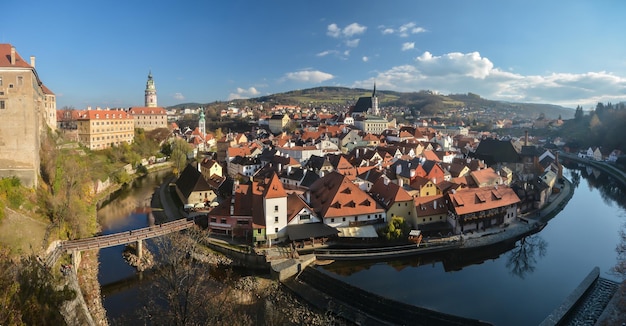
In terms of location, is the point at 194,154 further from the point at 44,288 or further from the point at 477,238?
the point at 44,288

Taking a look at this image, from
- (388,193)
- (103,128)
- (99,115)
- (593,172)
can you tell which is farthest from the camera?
(593,172)

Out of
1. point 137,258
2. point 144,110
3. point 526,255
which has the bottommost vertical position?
point 526,255

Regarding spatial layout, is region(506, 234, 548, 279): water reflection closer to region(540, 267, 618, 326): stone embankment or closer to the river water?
the river water

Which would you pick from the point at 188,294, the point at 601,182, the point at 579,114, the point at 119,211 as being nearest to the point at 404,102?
the point at 579,114

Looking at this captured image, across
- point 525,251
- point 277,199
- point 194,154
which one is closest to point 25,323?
point 277,199

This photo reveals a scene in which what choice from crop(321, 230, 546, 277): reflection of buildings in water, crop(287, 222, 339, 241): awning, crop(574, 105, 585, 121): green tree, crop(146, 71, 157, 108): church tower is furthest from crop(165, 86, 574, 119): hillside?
crop(287, 222, 339, 241): awning

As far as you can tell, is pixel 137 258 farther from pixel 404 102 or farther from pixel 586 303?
pixel 404 102

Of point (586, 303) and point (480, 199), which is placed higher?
point (480, 199)
